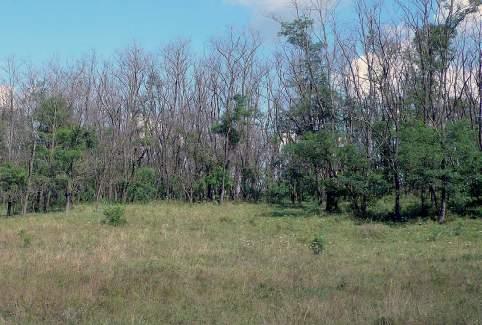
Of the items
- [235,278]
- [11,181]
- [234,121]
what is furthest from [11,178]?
[235,278]

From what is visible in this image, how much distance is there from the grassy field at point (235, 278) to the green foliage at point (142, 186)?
25098 mm

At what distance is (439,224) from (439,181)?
1.86 m

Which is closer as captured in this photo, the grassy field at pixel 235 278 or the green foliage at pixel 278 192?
the grassy field at pixel 235 278

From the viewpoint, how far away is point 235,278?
1005 cm

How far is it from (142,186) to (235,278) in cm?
3574

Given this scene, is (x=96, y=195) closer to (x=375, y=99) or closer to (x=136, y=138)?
(x=136, y=138)

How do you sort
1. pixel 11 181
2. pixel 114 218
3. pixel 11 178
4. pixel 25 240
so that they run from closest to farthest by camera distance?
1. pixel 25 240
2. pixel 114 218
3. pixel 11 178
4. pixel 11 181

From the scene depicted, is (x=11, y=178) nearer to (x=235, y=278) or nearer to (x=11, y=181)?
(x=11, y=181)

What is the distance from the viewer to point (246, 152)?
151 feet

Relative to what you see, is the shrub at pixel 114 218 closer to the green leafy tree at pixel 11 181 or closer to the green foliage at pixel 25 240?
the green foliage at pixel 25 240

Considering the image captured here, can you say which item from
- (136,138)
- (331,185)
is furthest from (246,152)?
(331,185)

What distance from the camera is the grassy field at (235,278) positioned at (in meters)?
7.11

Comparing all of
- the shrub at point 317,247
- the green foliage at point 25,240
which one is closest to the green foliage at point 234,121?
the green foliage at point 25,240

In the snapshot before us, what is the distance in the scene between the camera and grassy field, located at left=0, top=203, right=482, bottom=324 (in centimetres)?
711
